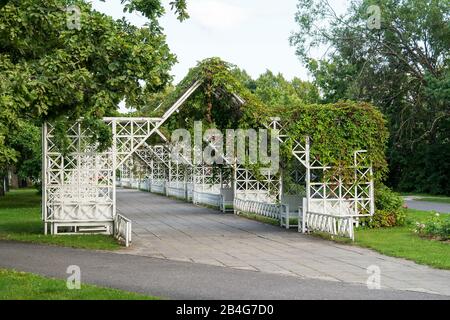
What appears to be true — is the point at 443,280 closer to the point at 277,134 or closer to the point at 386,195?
the point at 277,134

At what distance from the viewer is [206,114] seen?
2719cm

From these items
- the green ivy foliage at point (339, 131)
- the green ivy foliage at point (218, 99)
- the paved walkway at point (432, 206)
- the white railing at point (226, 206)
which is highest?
A: the green ivy foliage at point (218, 99)

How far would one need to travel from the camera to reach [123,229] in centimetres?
2041

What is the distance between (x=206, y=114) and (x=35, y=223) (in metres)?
8.18

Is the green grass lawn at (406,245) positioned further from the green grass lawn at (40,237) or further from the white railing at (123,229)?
the green grass lawn at (40,237)

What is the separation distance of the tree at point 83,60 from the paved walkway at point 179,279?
290cm

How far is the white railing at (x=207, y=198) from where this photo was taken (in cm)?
3732

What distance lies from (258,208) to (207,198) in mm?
9993

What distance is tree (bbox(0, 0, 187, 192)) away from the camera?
51.1 feet

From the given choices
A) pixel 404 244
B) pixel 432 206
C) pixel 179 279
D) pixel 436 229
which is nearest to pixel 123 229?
pixel 179 279

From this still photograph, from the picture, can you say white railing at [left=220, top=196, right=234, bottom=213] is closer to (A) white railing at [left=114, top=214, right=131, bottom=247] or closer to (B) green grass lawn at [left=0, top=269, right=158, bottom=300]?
(A) white railing at [left=114, top=214, right=131, bottom=247]

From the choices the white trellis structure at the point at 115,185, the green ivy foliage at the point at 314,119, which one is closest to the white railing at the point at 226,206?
the white trellis structure at the point at 115,185

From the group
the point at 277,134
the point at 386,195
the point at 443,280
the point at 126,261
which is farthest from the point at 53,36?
the point at 386,195

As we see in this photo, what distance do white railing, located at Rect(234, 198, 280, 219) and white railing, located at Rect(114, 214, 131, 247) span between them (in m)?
7.68
